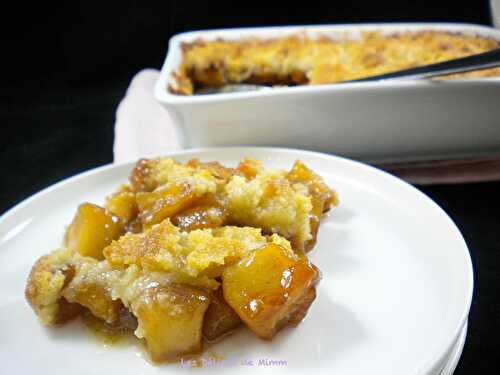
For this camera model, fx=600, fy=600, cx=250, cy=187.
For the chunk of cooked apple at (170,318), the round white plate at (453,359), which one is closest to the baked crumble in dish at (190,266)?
the chunk of cooked apple at (170,318)

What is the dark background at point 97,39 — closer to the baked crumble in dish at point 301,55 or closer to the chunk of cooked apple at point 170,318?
the baked crumble in dish at point 301,55

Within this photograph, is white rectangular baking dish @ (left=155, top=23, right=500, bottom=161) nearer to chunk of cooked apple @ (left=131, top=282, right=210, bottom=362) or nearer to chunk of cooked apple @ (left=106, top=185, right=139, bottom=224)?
chunk of cooked apple @ (left=106, top=185, right=139, bottom=224)

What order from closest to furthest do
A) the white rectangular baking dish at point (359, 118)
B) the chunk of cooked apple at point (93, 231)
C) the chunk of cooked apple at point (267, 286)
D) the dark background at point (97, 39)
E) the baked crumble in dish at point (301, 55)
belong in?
1. the chunk of cooked apple at point (267, 286)
2. the chunk of cooked apple at point (93, 231)
3. the white rectangular baking dish at point (359, 118)
4. the baked crumble in dish at point (301, 55)
5. the dark background at point (97, 39)

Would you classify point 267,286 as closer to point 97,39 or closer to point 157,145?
point 157,145

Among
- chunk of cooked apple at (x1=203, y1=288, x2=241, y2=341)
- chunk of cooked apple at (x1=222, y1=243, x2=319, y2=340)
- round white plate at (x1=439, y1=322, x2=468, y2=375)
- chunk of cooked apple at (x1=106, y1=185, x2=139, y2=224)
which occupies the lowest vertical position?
round white plate at (x1=439, y1=322, x2=468, y2=375)

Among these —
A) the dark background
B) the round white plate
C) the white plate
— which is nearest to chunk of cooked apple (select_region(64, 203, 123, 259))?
the white plate

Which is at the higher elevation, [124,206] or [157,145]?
[124,206]

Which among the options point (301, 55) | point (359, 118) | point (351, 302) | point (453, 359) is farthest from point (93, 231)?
point (301, 55)
